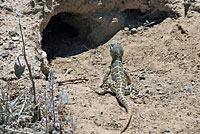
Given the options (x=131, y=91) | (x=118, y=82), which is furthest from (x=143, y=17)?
(x=131, y=91)

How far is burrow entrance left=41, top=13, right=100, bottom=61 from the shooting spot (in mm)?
8242

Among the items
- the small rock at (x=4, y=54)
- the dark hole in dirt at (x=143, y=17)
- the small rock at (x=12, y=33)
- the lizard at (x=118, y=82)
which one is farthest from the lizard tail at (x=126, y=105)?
the dark hole in dirt at (x=143, y=17)

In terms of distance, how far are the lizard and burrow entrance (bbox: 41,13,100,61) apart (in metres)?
1.41

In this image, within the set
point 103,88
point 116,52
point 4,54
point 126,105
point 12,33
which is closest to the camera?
point 126,105

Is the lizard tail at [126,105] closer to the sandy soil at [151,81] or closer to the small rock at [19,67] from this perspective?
the sandy soil at [151,81]

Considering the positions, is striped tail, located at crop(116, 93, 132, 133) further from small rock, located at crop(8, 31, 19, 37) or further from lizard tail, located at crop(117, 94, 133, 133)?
small rock, located at crop(8, 31, 19, 37)

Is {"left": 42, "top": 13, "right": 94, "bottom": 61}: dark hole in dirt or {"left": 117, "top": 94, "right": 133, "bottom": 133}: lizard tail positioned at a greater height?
{"left": 42, "top": 13, "right": 94, "bottom": 61}: dark hole in dirt

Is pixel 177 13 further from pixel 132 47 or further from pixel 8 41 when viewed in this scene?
pixel 8 41

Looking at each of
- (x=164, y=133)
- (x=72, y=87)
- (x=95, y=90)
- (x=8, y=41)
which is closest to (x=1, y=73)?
(x=8, y=41)

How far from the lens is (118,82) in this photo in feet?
20.4

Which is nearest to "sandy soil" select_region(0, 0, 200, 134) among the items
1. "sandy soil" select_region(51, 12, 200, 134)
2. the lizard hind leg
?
"sandy soil" select_region(51, 12, 200, 134)

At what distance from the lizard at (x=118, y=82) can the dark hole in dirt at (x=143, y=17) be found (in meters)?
1.50

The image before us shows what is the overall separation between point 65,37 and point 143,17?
225 centimetres

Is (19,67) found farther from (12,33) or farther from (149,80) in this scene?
(149,80)
